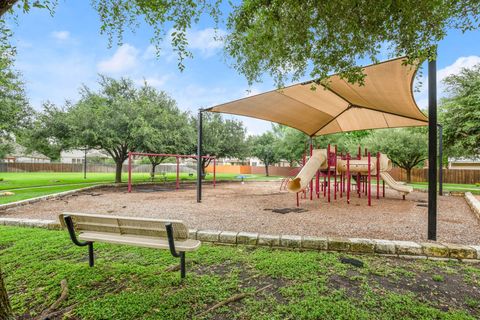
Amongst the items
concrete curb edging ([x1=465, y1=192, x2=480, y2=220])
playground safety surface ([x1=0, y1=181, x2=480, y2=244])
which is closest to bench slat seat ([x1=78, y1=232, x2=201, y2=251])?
playground safety surface ([x1=0, y1=181, x2=480, y2=244])

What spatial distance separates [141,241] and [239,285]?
1.12m

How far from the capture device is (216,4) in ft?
10.5

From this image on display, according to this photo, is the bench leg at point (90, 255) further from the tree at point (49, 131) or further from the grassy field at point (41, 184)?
the tree at point (49, 131)

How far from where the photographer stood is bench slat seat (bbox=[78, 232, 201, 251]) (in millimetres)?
2543

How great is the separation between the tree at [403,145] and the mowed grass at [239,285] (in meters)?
17.2

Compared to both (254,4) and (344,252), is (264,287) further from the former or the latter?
(254,4)

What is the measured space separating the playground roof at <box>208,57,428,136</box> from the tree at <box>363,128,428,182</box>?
28.8 ft

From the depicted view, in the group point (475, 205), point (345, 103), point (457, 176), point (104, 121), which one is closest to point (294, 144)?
point (457, 176)

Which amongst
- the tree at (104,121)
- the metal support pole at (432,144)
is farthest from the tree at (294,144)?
the metal support pole at (432,144)

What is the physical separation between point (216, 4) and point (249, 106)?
4297 mm

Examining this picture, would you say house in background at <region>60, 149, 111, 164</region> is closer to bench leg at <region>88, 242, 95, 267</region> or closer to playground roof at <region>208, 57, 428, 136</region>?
playground roof at <region>208, 57, 428, 136</region>

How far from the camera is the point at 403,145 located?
1781 centimetres

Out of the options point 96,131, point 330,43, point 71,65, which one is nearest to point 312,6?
point 330,43

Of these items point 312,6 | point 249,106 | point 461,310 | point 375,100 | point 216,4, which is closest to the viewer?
point 461,310
